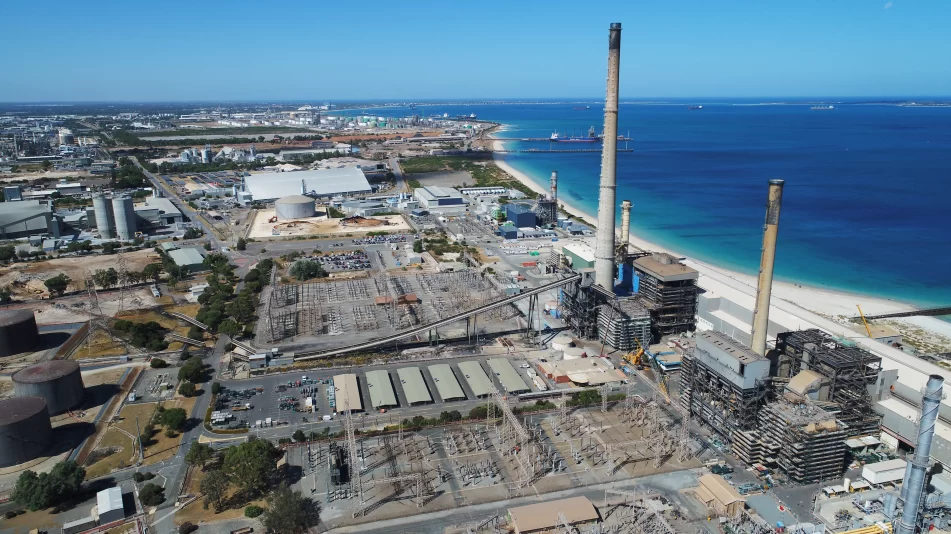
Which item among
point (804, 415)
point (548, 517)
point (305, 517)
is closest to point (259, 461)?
point (305, 517)

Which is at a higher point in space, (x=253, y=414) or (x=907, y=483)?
(x=907, y=483)

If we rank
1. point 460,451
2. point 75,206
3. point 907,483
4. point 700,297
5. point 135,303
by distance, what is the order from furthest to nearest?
point 75,206, point 135,303, point 700,297, point 460,451, point 907,483

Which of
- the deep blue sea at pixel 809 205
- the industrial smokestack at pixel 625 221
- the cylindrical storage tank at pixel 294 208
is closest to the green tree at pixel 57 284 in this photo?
the cylindrical storage tank at pixel 294 208

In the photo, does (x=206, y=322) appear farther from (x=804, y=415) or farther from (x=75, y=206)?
(x=75, y=206)

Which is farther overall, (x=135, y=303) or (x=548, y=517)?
(x=135, y=303)

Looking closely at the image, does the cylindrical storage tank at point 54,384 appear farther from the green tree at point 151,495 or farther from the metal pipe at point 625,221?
the metal pipe at point 625,221

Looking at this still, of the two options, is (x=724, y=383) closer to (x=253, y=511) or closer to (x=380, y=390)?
(x=380, y=390)
